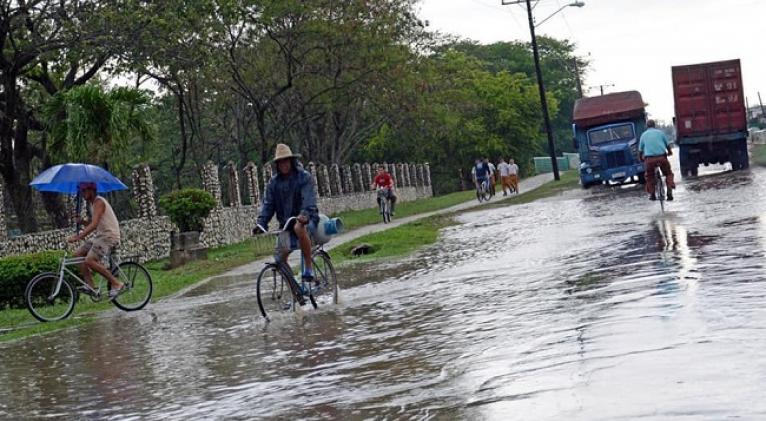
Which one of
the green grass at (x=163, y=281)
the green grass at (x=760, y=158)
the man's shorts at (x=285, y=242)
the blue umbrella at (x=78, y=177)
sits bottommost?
the green grass at (x=760, y=158)

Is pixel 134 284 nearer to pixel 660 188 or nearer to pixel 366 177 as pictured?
pixel 660 188

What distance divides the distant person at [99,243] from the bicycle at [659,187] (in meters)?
10.7

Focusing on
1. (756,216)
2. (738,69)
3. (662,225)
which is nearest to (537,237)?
(662,225)

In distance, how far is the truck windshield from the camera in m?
39.8

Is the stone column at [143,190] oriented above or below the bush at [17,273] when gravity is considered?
above

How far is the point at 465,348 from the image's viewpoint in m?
8.94

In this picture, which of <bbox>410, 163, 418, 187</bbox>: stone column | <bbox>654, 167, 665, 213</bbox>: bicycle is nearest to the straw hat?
<bbox>654, 167, 665, 213</bbox>: bicycle

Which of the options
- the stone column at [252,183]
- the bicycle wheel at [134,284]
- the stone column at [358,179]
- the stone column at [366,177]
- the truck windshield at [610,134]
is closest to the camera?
the bicycle wheel at [134,284]

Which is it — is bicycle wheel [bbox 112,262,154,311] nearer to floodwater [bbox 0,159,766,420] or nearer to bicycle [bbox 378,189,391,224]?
floodwater [bbox 0,159,766,420]

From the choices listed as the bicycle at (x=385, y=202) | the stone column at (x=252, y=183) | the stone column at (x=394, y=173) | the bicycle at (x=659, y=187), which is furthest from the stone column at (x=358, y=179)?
the bicycle at (x=659, y=187)

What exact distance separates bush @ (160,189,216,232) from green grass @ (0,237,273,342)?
937 millimetres

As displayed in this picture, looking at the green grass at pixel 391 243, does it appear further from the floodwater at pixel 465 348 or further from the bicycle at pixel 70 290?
the bicycle at pixel 70 290

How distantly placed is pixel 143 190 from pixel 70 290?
1428cm

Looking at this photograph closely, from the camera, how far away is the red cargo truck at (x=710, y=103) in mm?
38713
